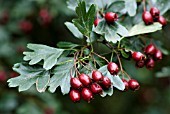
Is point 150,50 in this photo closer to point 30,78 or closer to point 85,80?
point 85,80

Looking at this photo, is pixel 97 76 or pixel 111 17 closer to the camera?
pixel 97 76

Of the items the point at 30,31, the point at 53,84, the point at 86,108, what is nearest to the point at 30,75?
the point at 53,84

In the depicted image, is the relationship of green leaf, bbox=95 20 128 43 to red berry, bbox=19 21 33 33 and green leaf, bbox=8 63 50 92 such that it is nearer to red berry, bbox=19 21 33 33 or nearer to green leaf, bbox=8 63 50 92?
green leaf, bbox=8 63 50 92

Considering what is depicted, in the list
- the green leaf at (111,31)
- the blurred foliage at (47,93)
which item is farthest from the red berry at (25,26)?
the green leaf at (111,31)

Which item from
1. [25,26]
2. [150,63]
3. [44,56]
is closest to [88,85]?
[44,56]

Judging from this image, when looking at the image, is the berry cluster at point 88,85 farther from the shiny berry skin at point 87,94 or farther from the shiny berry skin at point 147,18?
the shiny berry skin at point 147,18

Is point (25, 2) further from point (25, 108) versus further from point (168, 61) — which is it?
point (168, 61)

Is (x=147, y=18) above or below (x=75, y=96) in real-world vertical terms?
above
